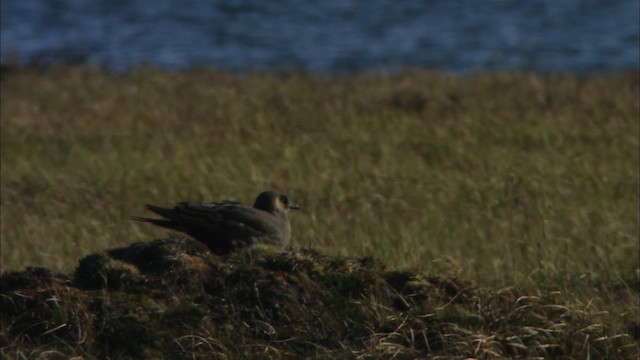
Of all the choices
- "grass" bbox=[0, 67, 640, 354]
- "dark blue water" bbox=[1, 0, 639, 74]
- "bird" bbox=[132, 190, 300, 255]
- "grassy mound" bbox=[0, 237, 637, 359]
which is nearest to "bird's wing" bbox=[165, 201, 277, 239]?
"bird" bbox=[132, 190, 300, 255]

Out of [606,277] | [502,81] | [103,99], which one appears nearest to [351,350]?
[606,277]

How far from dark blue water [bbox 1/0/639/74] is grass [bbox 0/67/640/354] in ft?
15.8

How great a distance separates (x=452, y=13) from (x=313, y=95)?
2014 centimetres

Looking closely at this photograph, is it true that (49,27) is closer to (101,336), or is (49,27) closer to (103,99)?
(103,99)

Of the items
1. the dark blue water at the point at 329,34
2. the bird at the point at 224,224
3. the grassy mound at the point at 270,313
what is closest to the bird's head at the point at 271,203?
the bird at the point at 224,224

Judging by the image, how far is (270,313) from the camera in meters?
6.86

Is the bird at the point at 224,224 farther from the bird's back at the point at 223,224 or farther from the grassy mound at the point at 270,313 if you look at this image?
the grassy mound at the point at 270,313

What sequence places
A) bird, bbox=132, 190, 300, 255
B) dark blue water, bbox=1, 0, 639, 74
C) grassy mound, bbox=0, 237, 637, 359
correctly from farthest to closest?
dark blue water, bbox=1, 0, 639, 74 → bird, bbox=132, 190, 300, 255 → grassy mound, bbox=0, 237, 637, 359

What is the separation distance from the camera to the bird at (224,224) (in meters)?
7.36

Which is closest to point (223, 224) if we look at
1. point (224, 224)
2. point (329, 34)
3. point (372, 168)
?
point (224, 224)

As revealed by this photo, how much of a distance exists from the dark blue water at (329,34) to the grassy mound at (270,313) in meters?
14.1

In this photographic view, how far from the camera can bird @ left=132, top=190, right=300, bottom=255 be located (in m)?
7.36

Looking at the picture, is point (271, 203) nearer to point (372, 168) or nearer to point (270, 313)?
point (270, 313)

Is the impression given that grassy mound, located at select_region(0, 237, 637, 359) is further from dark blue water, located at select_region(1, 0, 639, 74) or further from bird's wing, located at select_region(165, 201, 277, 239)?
dark blue water, located at select_region(1, 0, 639, 74)
